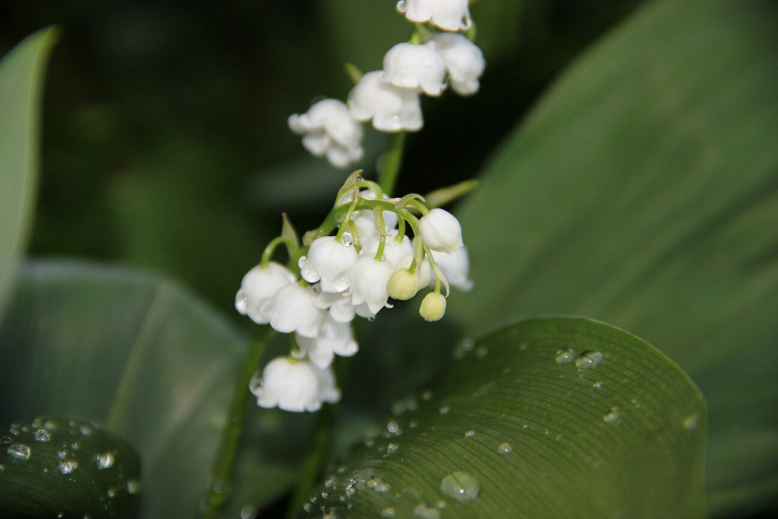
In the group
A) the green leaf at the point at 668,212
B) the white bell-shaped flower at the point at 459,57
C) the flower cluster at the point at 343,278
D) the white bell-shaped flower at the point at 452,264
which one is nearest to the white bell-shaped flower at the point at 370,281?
the flower cluster at the point at 343,278

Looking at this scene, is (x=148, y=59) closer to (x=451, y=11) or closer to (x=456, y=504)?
(x=451, y=11)

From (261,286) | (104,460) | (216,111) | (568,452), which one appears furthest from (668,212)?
(216,111)

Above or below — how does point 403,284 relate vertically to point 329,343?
above

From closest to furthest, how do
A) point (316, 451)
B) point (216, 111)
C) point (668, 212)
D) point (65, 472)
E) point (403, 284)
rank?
point (403, 284), point (65, 472), point (316, 451), point (668, 212), point (216, 111)

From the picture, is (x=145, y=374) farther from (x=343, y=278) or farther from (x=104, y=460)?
(x=343, y=278)

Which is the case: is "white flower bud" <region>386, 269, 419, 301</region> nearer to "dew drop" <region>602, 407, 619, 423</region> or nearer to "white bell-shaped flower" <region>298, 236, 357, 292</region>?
"white bell-shaped flower" <region>298, 236, 357, 292</region>

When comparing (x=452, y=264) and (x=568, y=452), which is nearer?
(x=568, y=452)

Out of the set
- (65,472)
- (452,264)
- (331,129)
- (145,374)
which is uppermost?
(331,129)
